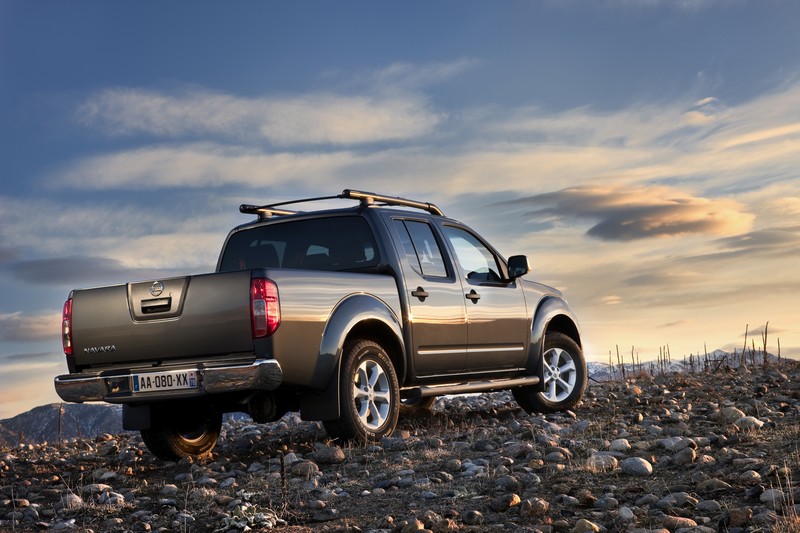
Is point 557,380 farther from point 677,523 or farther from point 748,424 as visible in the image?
point 677,523

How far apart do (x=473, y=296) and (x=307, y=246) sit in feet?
6.02

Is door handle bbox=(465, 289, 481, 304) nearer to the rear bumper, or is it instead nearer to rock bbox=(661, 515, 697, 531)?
the rear bumper

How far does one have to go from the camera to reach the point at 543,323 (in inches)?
408

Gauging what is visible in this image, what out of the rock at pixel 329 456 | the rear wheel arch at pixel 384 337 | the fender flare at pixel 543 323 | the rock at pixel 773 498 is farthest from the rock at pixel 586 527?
the fender flare at pixel 543 323

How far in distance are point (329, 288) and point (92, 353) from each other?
208 cm

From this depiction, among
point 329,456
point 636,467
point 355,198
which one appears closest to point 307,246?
point 355,198

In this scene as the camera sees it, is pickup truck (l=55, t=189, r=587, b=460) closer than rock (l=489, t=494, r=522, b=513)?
No

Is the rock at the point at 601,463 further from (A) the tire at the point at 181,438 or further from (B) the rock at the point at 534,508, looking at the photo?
(A) the tire at the point at 181,438

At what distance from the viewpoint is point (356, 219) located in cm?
840

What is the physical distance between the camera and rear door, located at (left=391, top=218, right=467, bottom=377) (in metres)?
8.38

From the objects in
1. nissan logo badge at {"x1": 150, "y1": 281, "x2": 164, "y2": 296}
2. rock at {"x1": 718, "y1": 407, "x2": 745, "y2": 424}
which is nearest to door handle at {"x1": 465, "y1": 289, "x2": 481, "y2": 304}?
rock at {"x1": 718, "y1": 407, "x2": 745, "y2": 424}

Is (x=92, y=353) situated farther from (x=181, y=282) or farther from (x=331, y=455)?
(x=331, y=455)

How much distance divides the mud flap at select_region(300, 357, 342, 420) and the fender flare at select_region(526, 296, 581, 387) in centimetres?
342

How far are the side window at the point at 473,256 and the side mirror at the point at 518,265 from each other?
0.67ft
